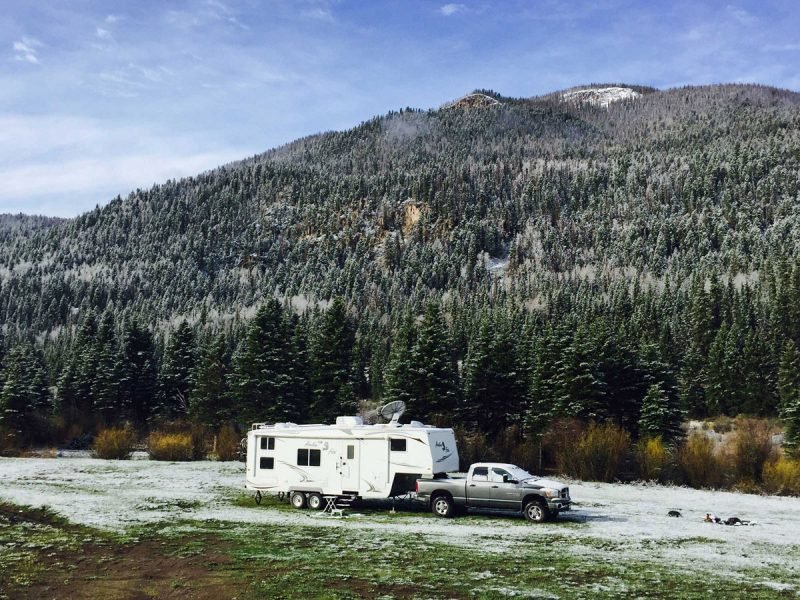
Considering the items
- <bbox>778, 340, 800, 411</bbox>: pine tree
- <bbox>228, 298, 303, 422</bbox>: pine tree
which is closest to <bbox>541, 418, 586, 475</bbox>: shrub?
<bbox>228, 298, 303, 422</bbox>: pine tree

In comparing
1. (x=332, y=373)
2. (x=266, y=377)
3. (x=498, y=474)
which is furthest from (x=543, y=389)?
(x=498, y=474)

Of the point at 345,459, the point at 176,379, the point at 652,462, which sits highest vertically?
the point at 176,379

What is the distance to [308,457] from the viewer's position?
28.1m

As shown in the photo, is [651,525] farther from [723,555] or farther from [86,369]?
[86,369]

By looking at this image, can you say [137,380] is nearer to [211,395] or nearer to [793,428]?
[211,395]

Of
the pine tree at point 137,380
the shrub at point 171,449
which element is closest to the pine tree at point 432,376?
the shrub at point 171,449

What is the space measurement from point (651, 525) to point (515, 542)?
640 cm

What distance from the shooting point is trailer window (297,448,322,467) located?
2789 centimetres

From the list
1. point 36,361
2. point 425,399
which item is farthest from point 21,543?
point 36,361

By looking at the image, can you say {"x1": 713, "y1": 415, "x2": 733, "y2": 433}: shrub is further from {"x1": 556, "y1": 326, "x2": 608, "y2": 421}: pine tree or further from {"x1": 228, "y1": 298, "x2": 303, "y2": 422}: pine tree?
{"x1": 228, "y1": 298, "x2": 303, "y2": 422}: pine tree

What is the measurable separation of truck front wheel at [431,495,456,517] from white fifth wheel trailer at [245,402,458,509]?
100 centimetres

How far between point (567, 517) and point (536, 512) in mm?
1613

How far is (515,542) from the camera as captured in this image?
66.2 feet

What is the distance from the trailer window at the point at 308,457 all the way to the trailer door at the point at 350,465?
1.06m
